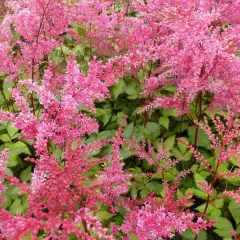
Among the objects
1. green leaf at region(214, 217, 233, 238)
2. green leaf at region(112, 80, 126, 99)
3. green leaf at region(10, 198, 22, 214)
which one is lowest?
green leaf at region(214, 217, 233, 238)

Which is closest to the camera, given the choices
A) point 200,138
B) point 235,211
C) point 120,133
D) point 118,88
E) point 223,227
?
point 120,133

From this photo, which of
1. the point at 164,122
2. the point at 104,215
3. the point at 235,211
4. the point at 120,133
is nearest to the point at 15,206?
the point at 104,215

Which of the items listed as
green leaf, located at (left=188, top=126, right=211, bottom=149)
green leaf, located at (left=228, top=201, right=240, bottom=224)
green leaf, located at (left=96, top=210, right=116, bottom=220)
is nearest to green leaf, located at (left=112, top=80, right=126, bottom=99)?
green leaf, located at (left=188, top=126, right=211, bottom=149)

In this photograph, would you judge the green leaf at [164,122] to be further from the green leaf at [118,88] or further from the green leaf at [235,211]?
the green leaf at [235,211]

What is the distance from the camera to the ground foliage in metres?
1.88

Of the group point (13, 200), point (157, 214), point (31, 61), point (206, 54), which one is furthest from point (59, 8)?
point (157, 214)

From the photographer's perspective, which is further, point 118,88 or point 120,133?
point 118,88

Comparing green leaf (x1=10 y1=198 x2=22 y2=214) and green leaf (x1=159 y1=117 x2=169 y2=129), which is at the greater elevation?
green leaf (x1=159 y1=117 x2=169 y2=129)

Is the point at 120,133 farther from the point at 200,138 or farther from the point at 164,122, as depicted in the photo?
the point at 200,138

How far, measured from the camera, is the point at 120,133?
8.06ft

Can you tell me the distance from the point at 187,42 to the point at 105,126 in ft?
4.51

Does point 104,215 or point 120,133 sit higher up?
point 120,133

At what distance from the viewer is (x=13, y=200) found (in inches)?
118

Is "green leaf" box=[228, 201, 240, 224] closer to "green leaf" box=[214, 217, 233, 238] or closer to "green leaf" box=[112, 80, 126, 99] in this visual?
"green leaf" box=[214, 217, 233, 238]
